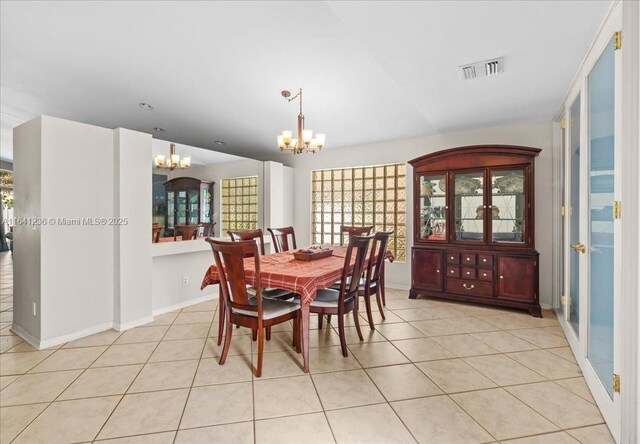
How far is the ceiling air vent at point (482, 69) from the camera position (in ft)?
7.68

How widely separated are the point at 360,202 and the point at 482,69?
9.86 ft

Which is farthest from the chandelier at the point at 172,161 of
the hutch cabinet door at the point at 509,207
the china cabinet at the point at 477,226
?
the hutch cabinet door at the point at 509,207

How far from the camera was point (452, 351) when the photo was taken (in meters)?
2.64

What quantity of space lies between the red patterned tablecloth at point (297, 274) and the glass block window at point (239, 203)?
199 cm

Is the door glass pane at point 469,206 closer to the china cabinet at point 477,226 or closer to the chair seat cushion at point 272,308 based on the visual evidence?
the china cabinet at point 477,226

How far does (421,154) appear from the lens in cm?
464

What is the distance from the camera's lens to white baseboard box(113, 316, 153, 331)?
313cm

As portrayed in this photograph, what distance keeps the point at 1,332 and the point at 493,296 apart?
538 centimetres

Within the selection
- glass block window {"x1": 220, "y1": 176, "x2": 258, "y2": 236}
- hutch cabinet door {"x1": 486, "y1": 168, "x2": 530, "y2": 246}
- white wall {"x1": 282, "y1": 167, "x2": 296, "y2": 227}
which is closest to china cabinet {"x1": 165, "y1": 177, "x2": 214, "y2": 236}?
glass block window {"x1": 220, "y1": 176, "x2": 258, "y2": 236}

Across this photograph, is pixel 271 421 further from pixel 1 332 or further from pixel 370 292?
pixel 1 332

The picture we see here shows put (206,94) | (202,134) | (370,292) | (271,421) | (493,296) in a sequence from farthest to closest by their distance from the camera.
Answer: (202,134) < (493,296) < (206,94) < (370,292) < (271,421)

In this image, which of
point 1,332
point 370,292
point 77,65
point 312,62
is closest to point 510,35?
point 312,62

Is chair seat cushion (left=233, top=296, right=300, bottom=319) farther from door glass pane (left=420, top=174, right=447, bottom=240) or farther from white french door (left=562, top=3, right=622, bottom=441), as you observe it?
door glass pane (left=420, top=174, right=447, bottom=240)

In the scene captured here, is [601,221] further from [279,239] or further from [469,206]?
[279,239]
